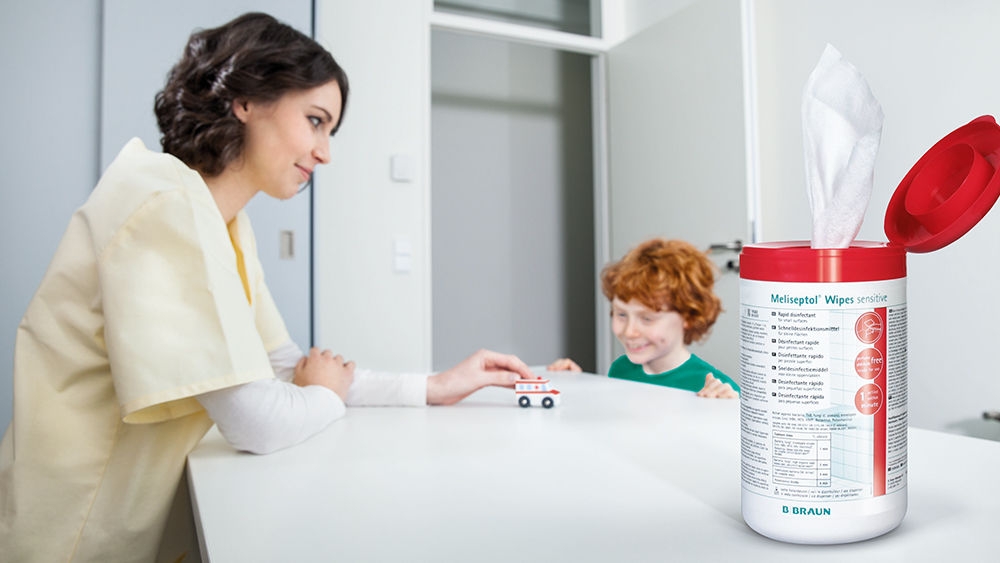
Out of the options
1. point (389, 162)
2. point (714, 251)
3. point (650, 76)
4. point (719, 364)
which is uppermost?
point (650, 76)

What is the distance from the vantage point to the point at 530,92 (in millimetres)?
3961

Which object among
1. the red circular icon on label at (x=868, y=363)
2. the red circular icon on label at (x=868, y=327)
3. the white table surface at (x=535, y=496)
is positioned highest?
the red circular icon on label at (x=868, y=327)

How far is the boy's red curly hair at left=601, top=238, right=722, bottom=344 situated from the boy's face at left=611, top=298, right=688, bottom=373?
0.02m

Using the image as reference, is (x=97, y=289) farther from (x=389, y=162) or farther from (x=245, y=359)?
(x=389, y=162)

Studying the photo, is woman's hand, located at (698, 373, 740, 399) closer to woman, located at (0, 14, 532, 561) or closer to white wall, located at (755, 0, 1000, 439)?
woman, located at (0, 14, 532, 561)

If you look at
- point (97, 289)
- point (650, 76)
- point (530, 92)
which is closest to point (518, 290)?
point (530, 92)

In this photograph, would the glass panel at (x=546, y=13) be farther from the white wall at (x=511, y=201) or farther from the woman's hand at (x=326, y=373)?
the woman's hand at (x=326, y=373)

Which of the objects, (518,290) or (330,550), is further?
(518,290)

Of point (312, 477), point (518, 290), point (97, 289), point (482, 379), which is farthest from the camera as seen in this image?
point (518, 290)

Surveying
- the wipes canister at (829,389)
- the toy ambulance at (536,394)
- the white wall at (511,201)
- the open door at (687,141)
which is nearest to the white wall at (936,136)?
the open door at (687,141)

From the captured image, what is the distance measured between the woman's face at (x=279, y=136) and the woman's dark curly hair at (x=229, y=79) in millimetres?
12

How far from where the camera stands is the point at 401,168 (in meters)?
2.87

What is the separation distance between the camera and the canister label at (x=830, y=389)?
Result: 1.21ft

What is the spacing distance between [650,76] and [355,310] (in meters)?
1.61
